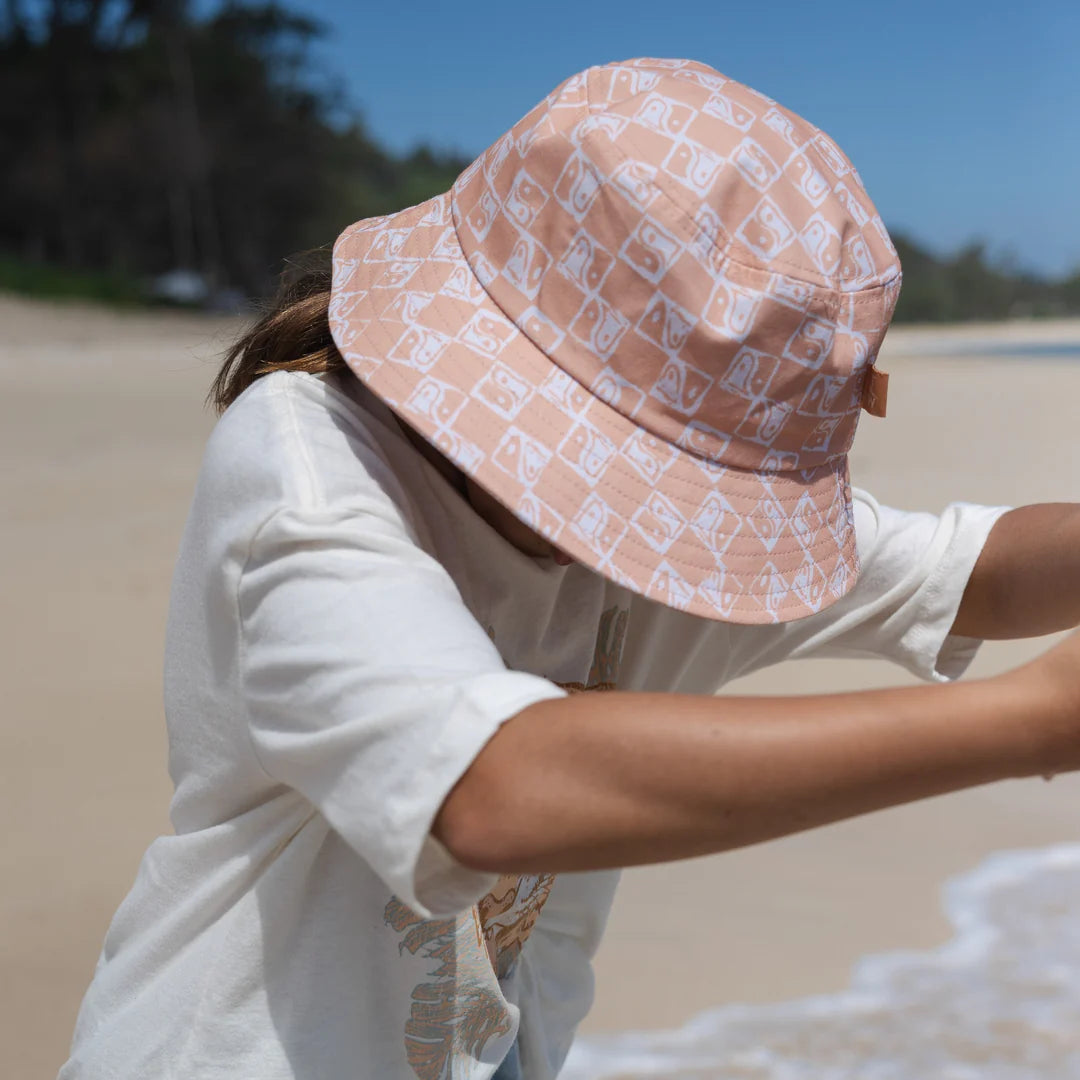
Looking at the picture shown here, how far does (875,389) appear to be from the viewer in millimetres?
1025

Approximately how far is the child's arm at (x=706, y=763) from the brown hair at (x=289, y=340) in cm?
43

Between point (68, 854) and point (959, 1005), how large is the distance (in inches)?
71.4

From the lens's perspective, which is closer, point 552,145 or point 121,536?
point 552,145

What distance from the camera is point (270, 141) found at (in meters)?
27.7

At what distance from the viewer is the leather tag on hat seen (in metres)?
1.02

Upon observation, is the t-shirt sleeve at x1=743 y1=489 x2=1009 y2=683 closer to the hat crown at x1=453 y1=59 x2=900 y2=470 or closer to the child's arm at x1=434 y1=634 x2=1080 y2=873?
the hat crown at x1=453 y1=59 x2=900 y2=470

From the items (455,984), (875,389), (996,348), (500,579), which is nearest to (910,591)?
(875,389)

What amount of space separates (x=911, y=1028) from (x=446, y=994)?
1499 mm

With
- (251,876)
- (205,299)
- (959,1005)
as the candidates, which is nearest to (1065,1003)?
(959,1005)

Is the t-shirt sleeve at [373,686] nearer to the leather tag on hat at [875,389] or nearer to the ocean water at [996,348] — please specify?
the leather tag on hat at [875,389]

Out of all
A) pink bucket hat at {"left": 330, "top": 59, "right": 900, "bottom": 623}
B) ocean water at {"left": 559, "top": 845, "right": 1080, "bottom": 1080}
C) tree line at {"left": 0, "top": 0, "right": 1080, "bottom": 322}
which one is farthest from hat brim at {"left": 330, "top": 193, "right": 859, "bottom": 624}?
tree line at {"left": 0, "top": 0, "right": 1080, "bottom": 322}

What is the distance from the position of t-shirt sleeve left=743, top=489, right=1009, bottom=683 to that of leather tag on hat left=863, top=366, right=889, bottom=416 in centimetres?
26

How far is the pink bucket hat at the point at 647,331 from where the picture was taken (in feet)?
2.91

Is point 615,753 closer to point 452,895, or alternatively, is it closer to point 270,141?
point 452,895
